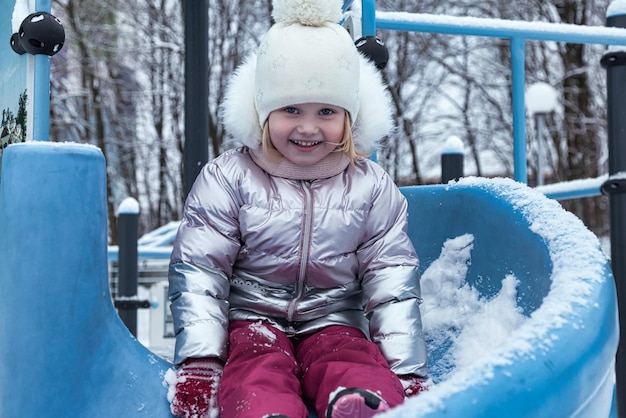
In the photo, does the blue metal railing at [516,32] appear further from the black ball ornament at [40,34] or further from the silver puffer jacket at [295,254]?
the black ball ornament at [40,34]

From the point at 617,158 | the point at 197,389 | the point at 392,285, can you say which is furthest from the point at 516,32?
the point at 197,389

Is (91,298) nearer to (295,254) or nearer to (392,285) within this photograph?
(295,254)

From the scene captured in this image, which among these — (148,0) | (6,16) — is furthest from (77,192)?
(148,0)

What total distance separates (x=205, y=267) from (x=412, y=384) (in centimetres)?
40

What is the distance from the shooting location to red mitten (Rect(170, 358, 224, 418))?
109 centimetres

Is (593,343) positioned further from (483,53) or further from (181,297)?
(483,53)

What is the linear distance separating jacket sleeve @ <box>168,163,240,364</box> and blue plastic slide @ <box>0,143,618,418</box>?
10cm

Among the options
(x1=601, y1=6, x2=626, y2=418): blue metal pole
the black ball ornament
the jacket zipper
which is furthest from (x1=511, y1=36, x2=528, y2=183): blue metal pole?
the black ball ornament

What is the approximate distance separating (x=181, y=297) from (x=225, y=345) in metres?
0.11

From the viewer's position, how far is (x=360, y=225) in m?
1.29

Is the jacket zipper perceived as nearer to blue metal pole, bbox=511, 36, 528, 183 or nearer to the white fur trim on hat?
the white fur trim on hat

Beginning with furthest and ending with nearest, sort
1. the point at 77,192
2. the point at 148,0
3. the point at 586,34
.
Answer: the point at 148,0 → the point at 586,34 → the point at 77,192

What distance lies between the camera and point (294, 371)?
3.68 ft

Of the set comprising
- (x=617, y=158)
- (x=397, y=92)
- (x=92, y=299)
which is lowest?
(x=92, y=299)
